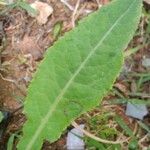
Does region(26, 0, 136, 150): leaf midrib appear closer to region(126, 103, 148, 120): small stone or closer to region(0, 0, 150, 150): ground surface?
region(0, 0, 150, 150): ground surface

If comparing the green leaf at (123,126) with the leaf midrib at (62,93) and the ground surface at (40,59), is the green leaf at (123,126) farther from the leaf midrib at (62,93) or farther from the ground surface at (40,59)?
the leaf midrib at (62,93)

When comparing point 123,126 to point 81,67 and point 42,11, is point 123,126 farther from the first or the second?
point 81,67

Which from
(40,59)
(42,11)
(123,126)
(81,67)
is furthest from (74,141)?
(81,67)

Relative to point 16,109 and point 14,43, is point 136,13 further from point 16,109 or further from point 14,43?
point 14,43

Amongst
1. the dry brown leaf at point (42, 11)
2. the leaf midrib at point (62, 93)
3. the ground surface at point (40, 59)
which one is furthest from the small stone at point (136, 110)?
the leaf midrib at point (62, 93)

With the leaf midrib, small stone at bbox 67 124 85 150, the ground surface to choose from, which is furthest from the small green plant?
the leaf midrib

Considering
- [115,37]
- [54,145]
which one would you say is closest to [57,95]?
[115,37]
